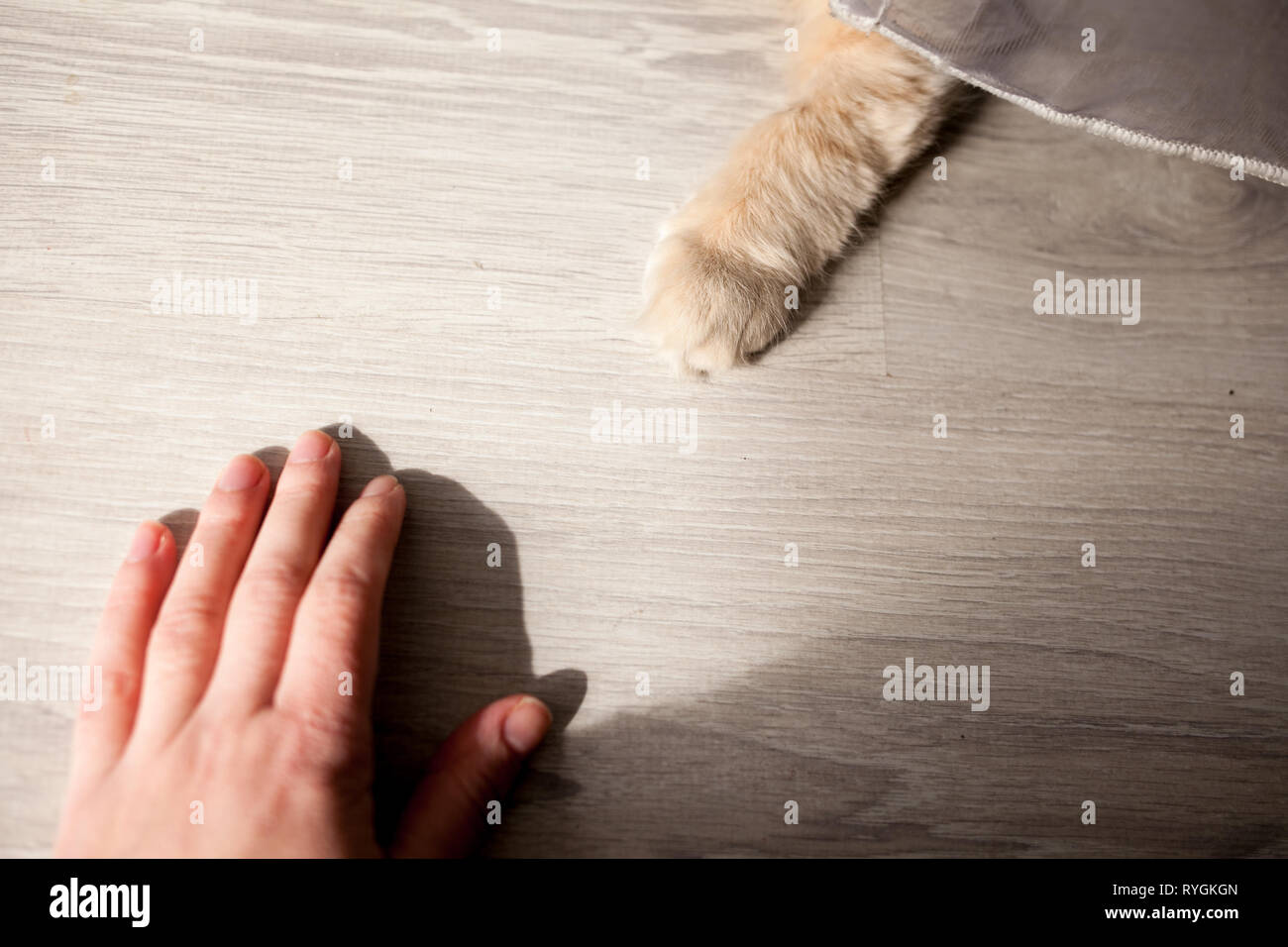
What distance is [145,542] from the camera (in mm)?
803

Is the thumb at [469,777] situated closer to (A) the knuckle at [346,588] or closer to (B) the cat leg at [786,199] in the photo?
(A) the knuckle at [346,588]

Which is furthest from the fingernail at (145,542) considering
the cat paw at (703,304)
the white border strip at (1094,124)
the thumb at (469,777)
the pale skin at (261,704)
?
the white border strip at (1094,124)

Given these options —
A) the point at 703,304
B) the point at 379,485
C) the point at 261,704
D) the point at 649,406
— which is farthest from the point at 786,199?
the point at 261,704

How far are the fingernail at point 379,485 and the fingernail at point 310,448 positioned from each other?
58 mm

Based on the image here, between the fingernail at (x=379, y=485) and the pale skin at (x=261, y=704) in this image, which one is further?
the fingernail at (x=379, y=485)

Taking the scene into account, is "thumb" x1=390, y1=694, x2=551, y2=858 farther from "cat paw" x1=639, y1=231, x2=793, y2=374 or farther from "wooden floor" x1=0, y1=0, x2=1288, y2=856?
"cat paw" x1=639, y1=231, x2=793, y2=374

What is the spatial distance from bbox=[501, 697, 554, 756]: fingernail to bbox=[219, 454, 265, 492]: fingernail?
36cm

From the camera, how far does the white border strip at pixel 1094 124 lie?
30.6 inches

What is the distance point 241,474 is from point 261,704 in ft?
0.77

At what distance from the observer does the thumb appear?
0.76 metres

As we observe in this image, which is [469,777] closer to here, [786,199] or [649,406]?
[649,406]

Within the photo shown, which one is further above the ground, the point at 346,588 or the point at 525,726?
the point at 346,588
